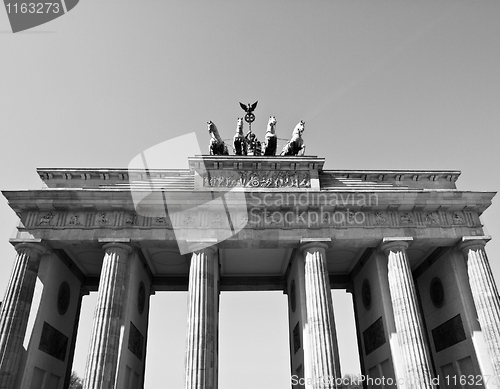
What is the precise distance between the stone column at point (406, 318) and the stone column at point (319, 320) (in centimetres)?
326

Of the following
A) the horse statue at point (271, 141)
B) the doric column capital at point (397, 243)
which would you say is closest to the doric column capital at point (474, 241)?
the doric column capital at point (397, 243)

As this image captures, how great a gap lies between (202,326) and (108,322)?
14.0 feet

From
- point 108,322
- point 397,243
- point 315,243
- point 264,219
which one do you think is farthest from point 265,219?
point 108,322

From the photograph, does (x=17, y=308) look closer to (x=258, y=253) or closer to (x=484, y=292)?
(x=258, y=253)

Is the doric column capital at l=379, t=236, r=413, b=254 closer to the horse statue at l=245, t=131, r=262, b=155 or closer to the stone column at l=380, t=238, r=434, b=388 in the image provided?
the stone column at l=380, t=238, r=434, b=388

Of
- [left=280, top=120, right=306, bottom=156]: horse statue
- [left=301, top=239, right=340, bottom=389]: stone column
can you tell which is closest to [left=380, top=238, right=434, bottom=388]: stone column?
[left=301, top=239, right=340, bottom=389]: stone column

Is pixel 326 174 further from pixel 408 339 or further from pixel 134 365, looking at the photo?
pixel 134 365

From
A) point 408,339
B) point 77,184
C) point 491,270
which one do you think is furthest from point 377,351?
point 77,184

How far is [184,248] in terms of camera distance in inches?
799

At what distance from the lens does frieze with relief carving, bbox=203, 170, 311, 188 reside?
21609 millimetres

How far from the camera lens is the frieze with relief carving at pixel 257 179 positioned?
2161 centimetres

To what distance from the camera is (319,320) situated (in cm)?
1852

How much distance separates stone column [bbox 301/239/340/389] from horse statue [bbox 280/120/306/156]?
242 inches

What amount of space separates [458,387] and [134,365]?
16.9 metres
